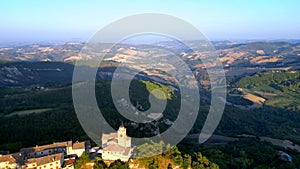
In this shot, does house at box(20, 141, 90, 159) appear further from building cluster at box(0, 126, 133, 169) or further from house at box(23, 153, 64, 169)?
house at box(23, 153, 64, 169)

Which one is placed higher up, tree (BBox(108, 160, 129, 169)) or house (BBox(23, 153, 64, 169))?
house (BBox(23, 153, 64, 169))

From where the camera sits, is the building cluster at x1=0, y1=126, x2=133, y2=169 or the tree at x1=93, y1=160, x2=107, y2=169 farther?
the tree at x1=93, y1=160, x2=107, y2=169

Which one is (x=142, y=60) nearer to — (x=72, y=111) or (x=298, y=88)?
(x=298, y=88)

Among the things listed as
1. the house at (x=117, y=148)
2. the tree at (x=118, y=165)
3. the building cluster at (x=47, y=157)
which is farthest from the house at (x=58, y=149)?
the tree at (x=118, y=165)

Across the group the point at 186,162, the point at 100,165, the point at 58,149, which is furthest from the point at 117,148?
the point at 186,162

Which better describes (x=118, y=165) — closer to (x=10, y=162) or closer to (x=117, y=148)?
(x=117, y=148)

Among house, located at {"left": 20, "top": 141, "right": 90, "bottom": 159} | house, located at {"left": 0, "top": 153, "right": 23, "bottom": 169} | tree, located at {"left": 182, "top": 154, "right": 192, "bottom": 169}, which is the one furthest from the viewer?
tree, located at {"left": 182, "top": 154, "right": 192, "bottom": 169}

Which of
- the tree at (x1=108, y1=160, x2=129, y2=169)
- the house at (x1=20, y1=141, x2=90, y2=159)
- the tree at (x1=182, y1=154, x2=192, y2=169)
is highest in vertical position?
the house at (x1=20, y1=141, x2=90, y2=159)

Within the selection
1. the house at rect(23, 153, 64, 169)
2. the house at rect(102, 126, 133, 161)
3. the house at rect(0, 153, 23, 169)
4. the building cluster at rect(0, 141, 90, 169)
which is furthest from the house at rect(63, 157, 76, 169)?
the house at rect(0, 153, 23, 169)
